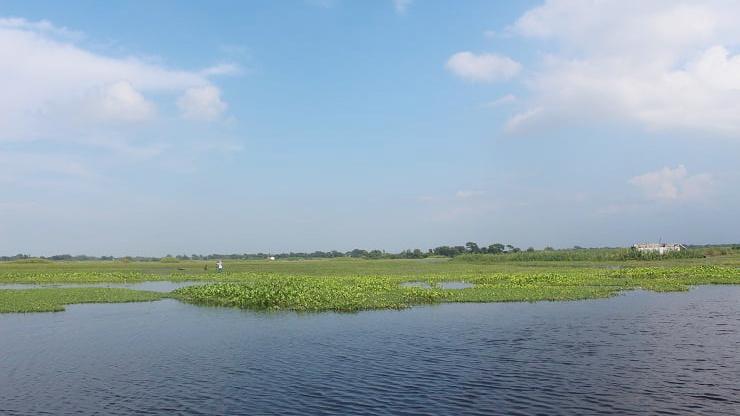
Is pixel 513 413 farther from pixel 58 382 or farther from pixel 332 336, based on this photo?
pixel 58 382

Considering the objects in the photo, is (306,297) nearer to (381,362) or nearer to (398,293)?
(398,293)

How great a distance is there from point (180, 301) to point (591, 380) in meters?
35.8

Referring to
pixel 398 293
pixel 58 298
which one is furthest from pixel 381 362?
pixel 58 298

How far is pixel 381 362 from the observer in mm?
22688

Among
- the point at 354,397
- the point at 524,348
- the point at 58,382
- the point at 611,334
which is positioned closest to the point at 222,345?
the point at 58,382

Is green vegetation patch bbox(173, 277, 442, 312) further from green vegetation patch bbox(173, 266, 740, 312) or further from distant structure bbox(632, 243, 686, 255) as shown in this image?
distant structure bbox(632, 243, 686, 255)

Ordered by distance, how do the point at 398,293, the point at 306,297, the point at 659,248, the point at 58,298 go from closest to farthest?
the point at 306,297
the point at 398,293
the point at 58,298
the point at 659,248

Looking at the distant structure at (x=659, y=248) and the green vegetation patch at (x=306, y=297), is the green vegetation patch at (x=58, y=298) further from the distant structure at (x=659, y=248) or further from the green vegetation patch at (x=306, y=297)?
the distant structure at (x=659, y=248)

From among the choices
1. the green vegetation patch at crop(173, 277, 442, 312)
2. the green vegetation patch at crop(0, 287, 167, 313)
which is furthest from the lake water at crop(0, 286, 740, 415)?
the green vegetation patch at crop(0, 287, 167, 313)

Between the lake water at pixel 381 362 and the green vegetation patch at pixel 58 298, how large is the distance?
4668 millimetres

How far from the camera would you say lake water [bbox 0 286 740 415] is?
1727 centimetres

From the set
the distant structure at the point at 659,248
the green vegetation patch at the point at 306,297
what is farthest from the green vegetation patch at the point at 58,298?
the distant structure at the point at 659,248

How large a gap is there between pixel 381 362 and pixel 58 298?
35.0 meters

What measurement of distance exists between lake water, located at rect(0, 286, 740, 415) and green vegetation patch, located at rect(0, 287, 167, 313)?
15.3 ft
